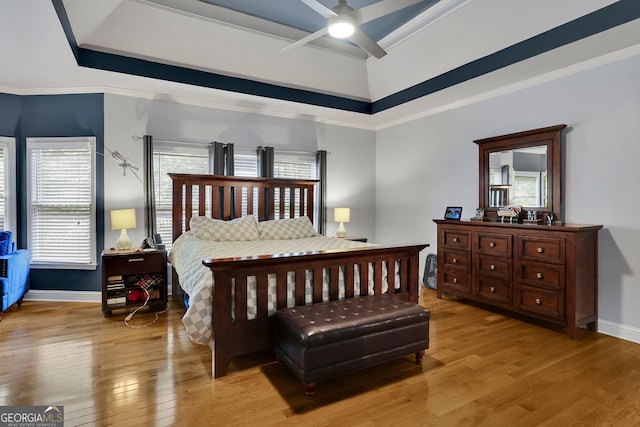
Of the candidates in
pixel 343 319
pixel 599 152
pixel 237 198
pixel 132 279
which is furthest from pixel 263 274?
pixel 599 152

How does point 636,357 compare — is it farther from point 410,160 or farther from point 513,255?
point 410,160

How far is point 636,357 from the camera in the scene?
270cm

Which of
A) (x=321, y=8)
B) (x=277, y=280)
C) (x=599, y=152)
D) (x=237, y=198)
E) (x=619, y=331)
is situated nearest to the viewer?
(x=321, y=8)

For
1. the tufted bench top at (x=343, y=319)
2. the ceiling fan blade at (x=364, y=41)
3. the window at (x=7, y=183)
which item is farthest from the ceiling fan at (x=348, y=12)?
the window at (x=7, y=183)

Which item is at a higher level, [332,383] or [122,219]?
[122,219]

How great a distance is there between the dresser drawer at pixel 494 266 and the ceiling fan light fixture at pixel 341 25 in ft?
9.04

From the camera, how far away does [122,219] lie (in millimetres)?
3777

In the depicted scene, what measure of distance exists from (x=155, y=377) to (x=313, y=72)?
398 centimetres

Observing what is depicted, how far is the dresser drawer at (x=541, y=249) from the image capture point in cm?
311

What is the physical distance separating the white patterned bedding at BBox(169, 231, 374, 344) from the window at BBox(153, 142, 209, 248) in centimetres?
51

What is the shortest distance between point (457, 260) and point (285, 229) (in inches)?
87.2

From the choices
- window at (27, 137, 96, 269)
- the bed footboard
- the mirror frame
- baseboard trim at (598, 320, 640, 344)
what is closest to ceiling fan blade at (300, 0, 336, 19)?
the bed footboard

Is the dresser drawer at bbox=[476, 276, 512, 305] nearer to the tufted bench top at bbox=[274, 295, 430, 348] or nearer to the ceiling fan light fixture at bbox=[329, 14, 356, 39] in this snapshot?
the tufted bench top at bbox=[274, 295, 430, 348]

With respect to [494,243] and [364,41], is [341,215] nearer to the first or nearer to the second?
[494,243]
